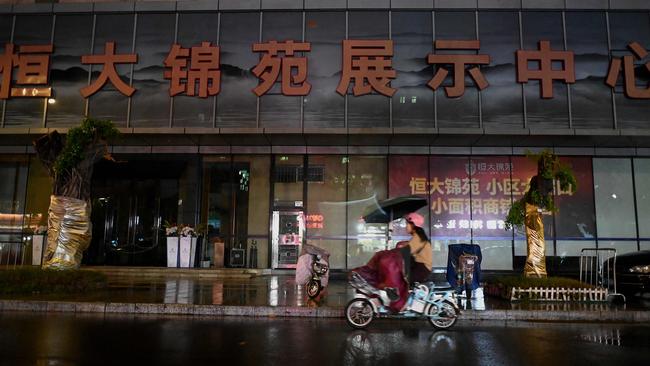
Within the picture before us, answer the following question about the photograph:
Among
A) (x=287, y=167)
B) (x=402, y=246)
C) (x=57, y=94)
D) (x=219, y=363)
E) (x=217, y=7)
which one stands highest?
(x=217, y=7)

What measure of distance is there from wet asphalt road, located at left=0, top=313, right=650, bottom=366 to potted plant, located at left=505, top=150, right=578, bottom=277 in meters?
3.21

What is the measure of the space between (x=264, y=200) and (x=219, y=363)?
1350cm

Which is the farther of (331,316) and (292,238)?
(292,238)

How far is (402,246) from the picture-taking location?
8969mm

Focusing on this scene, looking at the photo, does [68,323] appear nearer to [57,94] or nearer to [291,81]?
[291,81]

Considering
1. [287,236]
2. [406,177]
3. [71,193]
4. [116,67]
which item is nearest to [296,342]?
[71,193]

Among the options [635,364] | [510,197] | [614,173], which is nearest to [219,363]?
[635,364]

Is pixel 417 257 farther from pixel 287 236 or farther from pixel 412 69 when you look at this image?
pixel 412 69

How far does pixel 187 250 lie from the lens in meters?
18.3

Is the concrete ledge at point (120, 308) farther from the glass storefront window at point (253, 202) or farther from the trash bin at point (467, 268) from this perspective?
the glass storefront window at point (253, 202)

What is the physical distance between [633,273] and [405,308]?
749 centimetres

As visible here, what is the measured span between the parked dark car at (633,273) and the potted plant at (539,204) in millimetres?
2104

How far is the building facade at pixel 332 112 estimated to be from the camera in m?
18.4

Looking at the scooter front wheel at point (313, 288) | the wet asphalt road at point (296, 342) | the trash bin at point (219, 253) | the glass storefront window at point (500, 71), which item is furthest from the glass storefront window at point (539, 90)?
the trash bin at point (219, 253)
